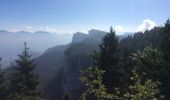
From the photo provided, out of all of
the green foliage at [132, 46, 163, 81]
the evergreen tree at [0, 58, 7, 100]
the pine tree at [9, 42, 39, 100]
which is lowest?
the evergreen tree at [0, 58, 7, 100]

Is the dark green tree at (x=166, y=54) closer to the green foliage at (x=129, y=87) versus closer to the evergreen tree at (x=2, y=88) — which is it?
the green foliage at (x=129, y=87)

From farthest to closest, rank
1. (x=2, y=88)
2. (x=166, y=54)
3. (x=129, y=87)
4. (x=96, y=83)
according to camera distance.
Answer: (x=2, y=88)
(x=166, y=54)
(x=129, y=87)
(x=96, y=83)

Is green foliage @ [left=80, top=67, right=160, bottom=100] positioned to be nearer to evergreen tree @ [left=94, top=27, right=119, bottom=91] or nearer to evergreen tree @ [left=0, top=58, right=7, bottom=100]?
evergreen tree @ [left=94, top=27, right=119, bottom=91]

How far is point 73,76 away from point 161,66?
164 m

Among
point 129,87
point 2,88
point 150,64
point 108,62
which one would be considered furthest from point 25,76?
point 129,87

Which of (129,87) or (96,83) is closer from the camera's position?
(96,83)

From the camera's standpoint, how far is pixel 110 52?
26.1 metres

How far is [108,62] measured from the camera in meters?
25.7

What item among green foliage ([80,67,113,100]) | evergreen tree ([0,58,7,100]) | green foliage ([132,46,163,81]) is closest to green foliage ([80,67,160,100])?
green foliage ([80,67,113,100])

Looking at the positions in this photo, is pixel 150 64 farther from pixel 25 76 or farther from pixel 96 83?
pixel 96 83

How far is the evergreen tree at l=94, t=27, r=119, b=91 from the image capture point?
25.5 m

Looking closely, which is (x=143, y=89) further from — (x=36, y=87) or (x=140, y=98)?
(x=36, y=87)

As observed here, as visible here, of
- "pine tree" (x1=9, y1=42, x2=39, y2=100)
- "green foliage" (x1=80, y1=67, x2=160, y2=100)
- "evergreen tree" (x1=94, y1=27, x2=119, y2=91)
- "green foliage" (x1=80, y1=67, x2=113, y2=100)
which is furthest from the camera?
"pine tree" (x1=9, y1=42, x2=39, y2=100)

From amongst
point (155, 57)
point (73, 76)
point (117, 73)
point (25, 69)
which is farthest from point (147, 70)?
point (73, 76)
